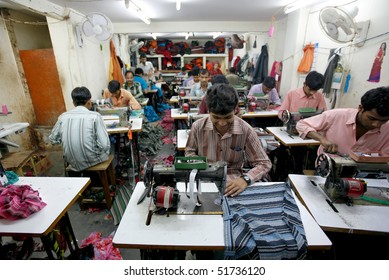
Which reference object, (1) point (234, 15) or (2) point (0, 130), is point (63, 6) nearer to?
(2) point (0, 130)

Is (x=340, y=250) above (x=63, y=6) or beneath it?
beneath

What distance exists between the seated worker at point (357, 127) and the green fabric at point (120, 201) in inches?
91.1

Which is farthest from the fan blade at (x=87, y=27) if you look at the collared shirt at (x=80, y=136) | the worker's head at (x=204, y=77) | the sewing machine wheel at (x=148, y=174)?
the sewing machine wheel at (x=148, y=174)

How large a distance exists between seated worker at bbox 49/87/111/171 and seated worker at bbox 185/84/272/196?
126cm

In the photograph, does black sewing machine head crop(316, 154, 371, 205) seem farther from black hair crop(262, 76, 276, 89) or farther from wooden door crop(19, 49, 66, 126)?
wooden door crop(19, 49, 66, 126)

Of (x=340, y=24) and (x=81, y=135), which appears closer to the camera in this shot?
(x=81, y=135)

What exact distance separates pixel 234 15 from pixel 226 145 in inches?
198

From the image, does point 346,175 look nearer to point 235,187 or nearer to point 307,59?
point 235,187

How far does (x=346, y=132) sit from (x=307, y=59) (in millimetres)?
3523

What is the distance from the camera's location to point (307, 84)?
329 centimetres

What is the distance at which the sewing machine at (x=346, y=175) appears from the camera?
4.80 ft

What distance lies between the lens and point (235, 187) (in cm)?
153

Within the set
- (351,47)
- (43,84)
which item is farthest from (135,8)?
(351,47)
